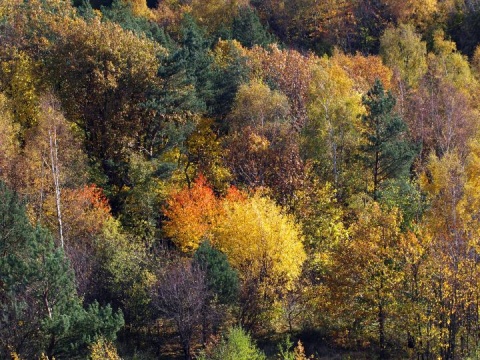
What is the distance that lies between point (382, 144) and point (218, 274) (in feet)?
53.2

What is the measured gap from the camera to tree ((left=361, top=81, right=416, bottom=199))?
1628 inches

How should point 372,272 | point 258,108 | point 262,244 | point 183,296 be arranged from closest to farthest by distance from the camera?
1. point 372,272
2. point 183,296
3. point 262,244
4. point 258,108

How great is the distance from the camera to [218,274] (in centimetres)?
3080

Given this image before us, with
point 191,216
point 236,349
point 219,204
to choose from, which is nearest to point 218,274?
point 236,349

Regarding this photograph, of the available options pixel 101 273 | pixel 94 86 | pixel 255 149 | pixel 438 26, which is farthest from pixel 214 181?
pixel 438 26

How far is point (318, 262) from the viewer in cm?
3647

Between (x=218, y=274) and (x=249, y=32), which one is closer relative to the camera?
(x=218, y=274)

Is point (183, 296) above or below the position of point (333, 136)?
below

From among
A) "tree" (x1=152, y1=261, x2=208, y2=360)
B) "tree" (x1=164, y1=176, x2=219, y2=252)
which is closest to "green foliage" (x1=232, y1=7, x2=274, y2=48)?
"tree" (x1=164, y1=176, x2=219, y2=252)

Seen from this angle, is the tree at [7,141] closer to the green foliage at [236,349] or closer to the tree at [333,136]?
the green foliage at [236,349]

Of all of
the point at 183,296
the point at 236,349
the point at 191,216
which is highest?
the point at 191,216

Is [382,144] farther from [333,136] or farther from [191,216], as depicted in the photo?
[191,216]

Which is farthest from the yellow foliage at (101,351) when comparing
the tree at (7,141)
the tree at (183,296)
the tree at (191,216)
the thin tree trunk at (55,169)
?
the tree at (7,141)

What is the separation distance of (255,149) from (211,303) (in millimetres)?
13444
